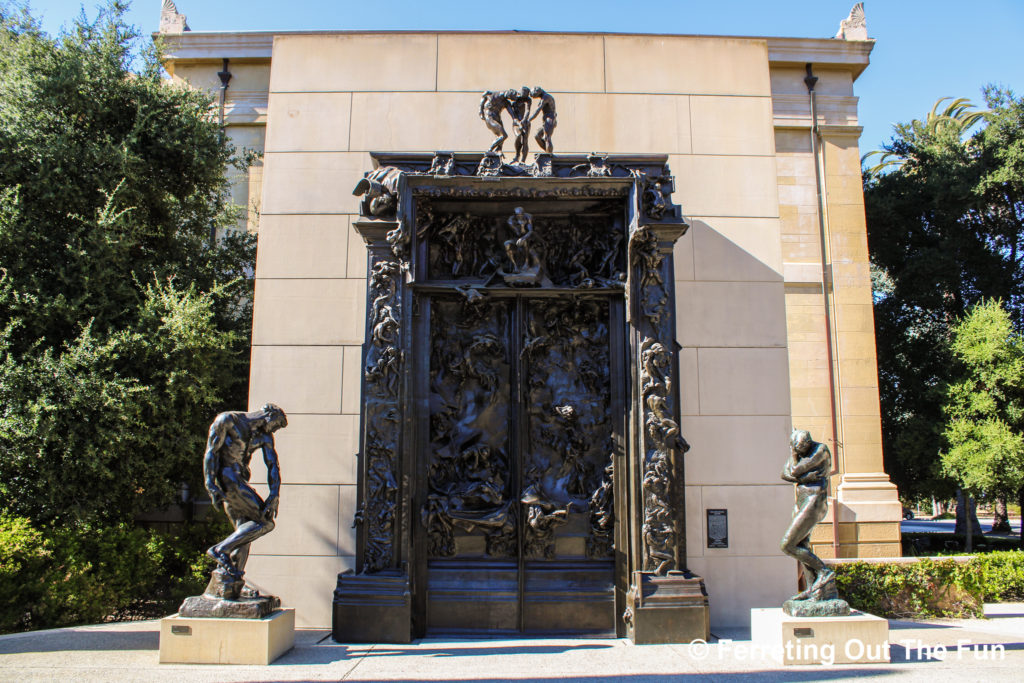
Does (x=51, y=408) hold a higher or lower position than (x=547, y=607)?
higher

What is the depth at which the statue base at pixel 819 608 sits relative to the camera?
23.3 ft

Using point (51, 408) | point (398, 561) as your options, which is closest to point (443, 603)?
point (398, 561)

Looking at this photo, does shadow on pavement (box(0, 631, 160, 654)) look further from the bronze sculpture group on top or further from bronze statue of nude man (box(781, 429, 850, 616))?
the bronze sculpture group on top

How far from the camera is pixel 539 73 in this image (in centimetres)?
1072

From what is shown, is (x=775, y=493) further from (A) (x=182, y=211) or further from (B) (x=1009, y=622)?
(A) (x=182, y=211)

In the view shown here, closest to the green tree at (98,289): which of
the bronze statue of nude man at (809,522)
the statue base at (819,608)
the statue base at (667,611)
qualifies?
the statue base at (667,611)

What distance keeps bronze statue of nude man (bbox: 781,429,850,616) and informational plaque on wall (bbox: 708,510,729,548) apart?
1984 millimetres

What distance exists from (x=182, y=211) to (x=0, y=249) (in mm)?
3346

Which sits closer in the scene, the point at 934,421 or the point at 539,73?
the point at 539,73

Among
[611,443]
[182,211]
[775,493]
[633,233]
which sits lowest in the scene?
[775,493]

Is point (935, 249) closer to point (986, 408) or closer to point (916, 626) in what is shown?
point (986, 408)

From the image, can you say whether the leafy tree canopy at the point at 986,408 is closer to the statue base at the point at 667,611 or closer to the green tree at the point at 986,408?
the green tree at the point at 986,408

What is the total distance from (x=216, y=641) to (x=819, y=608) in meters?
6.00

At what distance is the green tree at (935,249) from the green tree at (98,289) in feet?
66.0
